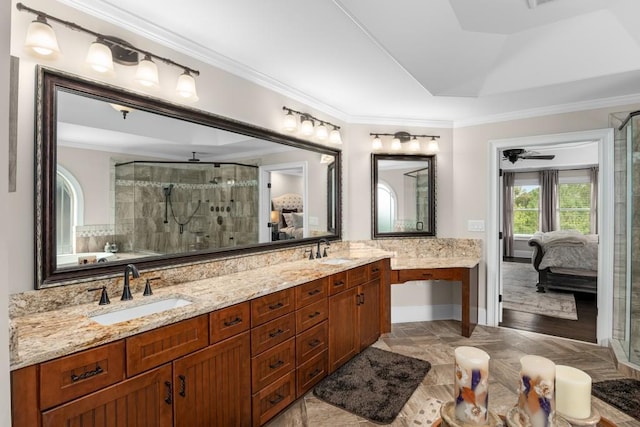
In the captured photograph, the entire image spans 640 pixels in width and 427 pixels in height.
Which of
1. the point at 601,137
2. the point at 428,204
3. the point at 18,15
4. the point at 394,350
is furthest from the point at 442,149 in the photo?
the point at 18,15

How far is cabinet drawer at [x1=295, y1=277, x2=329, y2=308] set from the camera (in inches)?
93.7

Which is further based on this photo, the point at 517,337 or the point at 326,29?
the point at 517,337

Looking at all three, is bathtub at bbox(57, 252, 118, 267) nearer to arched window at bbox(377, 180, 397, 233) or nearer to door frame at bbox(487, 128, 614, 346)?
arched window at bbox(377, 180, 397, 233)

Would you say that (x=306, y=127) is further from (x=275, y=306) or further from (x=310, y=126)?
(x=275, y=306)

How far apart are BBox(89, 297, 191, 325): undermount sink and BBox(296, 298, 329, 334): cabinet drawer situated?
0.80 meters

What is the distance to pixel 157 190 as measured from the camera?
85.8 inches

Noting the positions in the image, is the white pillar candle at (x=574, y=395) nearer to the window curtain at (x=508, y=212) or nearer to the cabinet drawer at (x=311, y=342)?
the cabinet drawer at (x=311, y=342)

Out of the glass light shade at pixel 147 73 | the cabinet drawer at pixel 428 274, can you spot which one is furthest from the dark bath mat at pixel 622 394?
the glass light shade at pixel 147 73

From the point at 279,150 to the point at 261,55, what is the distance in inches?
32.8

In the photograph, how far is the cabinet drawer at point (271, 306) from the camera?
6.61ft

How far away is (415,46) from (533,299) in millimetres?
4346

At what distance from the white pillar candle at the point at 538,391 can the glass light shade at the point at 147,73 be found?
2.22 metres

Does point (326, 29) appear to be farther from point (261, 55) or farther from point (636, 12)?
point (636, 12)

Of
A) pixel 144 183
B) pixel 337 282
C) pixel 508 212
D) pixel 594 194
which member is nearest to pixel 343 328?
pixel 337 282
